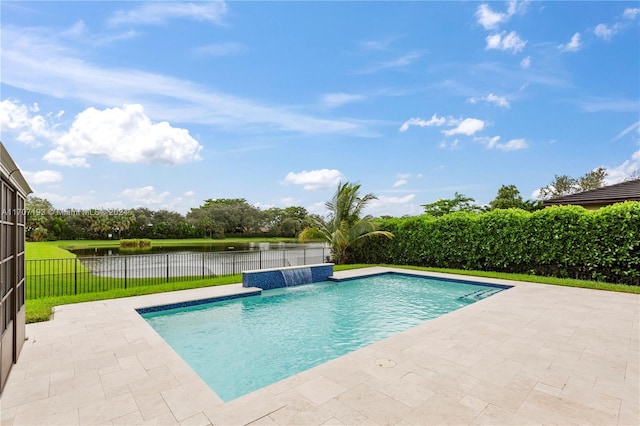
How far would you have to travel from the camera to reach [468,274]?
10352mm

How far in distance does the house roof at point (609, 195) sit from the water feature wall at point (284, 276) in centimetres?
1022

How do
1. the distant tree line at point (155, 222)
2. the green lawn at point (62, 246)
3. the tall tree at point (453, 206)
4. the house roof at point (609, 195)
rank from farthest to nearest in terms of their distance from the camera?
the distant tree line at point (155, 222)
the tall tree at point (453, 206)
the green lawn at point (62, 246)
the house roof at point (609, 195)

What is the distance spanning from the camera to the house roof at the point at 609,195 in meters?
11.6

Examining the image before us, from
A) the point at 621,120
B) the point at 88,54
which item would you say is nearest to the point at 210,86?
the point at 88,54

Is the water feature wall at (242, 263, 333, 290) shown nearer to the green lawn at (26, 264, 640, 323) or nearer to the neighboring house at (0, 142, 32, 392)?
the green lawn at (26, 264, 640, 323)

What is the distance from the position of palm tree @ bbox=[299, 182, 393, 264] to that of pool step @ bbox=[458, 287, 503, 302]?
16.7 ft

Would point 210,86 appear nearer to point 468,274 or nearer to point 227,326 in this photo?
point 227,326

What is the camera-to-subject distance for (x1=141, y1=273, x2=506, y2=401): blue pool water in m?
4.18

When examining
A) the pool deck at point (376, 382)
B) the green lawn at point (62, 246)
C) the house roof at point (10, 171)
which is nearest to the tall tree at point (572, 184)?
the green lawn at point (62, 246)

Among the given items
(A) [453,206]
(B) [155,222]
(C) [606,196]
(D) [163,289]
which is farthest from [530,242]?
(B) [155,222]

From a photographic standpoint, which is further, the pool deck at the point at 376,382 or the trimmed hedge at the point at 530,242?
the trimmed hedge at the point at 530,242

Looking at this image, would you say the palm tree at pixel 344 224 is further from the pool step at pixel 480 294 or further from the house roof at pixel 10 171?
the house roof at pixel 10 171

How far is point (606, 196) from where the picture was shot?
12.2 meters

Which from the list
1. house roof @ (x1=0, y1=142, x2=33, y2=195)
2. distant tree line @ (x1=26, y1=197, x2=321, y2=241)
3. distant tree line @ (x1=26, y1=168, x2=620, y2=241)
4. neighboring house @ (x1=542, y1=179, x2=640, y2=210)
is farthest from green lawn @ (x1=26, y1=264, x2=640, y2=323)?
distant tree line @ (x1=26, y1=197, x2=321, y2=241)
